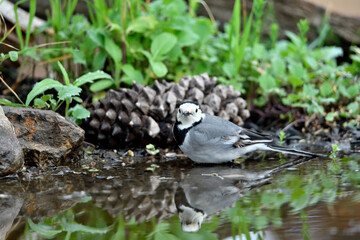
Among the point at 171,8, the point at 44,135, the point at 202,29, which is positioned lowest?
the point at 44,135

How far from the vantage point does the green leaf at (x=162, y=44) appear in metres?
4.74

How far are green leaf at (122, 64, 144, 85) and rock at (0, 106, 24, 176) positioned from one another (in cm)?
166

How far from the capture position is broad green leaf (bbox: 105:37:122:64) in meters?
4.70

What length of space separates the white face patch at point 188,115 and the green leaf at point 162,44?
1.00 meters

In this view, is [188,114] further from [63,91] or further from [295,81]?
[295,81]

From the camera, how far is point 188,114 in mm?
3859

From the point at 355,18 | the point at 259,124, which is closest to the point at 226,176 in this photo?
the point at 259,124

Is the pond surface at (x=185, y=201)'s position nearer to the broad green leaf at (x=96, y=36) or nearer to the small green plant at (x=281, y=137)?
the small green plant at (x=281, y=137)

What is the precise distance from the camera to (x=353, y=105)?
485 centimetres

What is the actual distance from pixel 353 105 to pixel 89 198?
308 cm

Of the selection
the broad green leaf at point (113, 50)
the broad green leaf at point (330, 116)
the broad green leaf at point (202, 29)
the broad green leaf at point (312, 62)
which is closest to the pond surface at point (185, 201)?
the broad green leaf at point (330, 116)

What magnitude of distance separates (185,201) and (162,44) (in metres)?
2.30

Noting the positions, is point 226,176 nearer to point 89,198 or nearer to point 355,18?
point 89,198

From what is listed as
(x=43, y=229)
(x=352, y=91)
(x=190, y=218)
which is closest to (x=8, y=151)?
(x=43, y=229)
